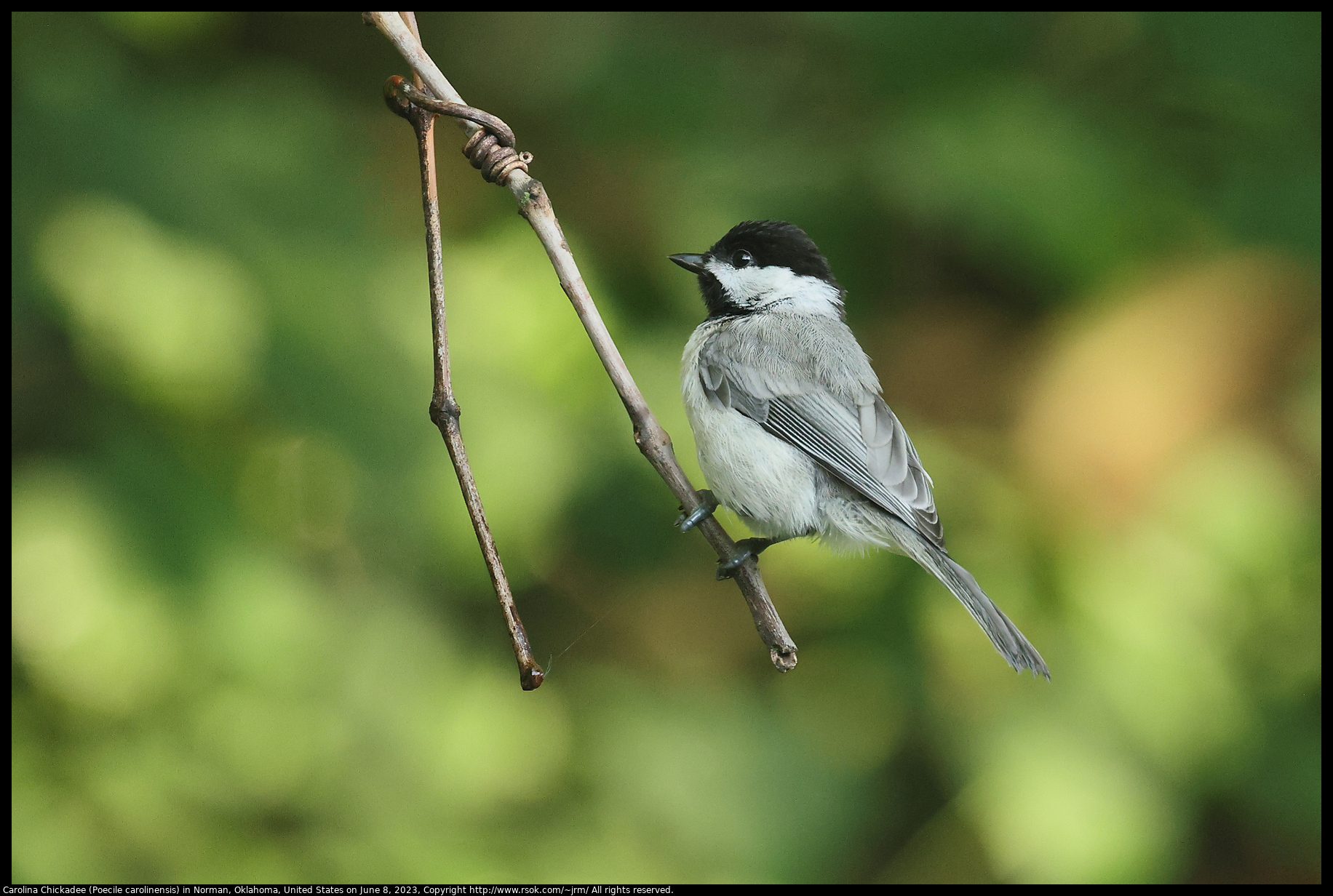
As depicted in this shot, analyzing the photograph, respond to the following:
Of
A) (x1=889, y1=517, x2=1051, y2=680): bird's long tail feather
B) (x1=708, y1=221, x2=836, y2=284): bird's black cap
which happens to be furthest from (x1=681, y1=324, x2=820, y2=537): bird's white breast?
(x1=708, y1=221, x2=836, y2=284): bird's black cap

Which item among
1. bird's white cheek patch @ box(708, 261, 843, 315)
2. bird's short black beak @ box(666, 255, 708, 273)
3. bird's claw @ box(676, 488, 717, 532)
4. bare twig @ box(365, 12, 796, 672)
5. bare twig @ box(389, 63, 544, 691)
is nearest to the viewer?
bare twig @ box(389, 63, 544, 691)

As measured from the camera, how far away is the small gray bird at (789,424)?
196 cm

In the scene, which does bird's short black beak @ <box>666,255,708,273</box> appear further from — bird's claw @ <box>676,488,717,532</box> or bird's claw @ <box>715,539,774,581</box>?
bird's claw @ <box>715,539,774,581</box>

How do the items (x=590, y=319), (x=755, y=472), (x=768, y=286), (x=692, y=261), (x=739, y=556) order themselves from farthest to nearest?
1. (x=768, y=286)
2. (x=692, y=261)
3. (x=755, y=472)
4. (x=739, y=556)
5. (x=590, y=319)

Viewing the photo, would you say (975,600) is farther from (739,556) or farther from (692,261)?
(692,261)

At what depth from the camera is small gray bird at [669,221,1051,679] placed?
6.42ft

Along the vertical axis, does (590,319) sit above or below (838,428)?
above

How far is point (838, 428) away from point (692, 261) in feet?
1.59

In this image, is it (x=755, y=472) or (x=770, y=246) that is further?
(x=770, y=246)

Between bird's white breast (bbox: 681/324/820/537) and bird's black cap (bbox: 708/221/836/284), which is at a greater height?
bird's black cap (bbox: 708/221/836/284)

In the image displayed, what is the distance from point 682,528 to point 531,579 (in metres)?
1.23

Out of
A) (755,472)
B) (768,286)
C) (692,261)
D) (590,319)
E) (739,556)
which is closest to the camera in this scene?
(590,319)

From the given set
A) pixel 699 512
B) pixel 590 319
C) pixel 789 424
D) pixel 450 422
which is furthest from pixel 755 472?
pixel 450 422

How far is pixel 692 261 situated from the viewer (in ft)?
6.99
